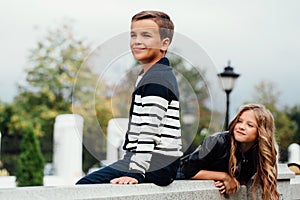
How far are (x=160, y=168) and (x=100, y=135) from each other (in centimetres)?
45

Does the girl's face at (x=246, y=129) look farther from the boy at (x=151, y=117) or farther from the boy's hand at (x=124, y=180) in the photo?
the boy's hand at (x=124, y=180)

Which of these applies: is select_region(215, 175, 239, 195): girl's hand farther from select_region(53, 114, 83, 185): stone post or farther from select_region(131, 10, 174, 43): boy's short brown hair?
select_region(53, 114, 83, 185): stone post

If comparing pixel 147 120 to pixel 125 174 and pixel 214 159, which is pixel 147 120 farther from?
pixel 214 159

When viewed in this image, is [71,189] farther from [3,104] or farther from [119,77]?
[3,104]

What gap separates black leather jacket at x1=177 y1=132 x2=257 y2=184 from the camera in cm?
347

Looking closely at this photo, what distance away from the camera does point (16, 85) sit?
29109 mm

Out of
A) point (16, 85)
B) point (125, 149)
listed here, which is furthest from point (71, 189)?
point (16, 85)

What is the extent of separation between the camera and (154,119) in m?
2.92

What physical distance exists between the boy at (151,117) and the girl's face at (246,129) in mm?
523

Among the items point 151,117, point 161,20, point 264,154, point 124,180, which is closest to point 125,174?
point 124,180

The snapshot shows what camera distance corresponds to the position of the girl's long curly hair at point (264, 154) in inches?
137

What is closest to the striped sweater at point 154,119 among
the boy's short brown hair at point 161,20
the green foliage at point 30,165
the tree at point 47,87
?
the boy's short brown hair at point 161,20

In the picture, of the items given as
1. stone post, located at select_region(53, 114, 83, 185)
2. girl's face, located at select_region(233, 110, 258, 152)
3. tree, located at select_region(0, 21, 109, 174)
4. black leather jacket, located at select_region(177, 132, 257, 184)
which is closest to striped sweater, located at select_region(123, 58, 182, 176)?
black leather jacket, located at select_region(177, 132, 257, 184)

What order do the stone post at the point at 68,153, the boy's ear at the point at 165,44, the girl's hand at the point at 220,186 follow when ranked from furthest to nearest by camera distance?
the stone post at the point at 68,153
the girl's hand at the point at 220,186
the boy's ear at the point at 165,44
